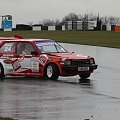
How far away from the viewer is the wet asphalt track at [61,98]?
10.4 meters

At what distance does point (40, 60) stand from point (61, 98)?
5.18 metres

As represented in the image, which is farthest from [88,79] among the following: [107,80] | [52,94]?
[52,94]

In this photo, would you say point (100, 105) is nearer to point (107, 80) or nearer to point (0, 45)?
point (107, 80)

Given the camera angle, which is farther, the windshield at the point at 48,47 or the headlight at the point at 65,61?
the windshield at the point at 48,47

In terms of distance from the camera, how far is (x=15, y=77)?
62.4 ft

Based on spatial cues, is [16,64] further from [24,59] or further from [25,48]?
[25,48]

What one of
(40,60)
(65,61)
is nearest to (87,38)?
(40,60)

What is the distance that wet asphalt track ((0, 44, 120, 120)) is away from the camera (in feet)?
34.0

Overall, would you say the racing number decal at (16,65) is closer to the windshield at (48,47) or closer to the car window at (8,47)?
the car window at (8,47)

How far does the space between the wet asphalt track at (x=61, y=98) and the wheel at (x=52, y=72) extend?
0.30 metres

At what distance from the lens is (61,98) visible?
41.9 ft

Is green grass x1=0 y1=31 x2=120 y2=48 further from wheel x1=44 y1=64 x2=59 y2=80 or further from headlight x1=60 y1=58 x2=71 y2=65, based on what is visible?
headlight x1=60 y1=58 x2=71 y2=65

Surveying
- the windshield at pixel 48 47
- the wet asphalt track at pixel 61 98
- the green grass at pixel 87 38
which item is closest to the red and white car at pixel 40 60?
the windshield at pixel 48 47

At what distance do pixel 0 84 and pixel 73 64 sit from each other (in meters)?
2.68
